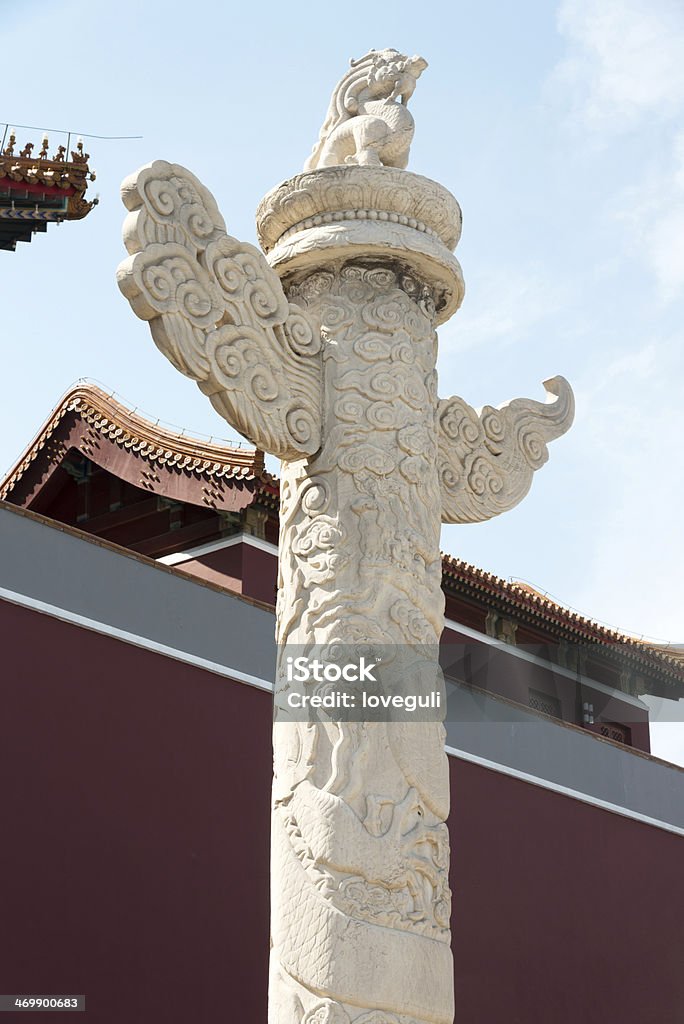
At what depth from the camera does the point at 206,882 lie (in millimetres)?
7633

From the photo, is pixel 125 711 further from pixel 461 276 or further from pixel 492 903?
pixel 461 276

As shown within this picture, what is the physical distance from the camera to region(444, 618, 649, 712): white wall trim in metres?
12.4

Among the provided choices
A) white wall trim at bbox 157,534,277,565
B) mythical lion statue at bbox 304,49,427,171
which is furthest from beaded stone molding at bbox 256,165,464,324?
white wall trim at bbox 157,534,277,565

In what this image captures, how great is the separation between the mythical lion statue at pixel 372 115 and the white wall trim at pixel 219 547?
633 cm

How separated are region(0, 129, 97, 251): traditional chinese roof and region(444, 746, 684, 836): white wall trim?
4014mm

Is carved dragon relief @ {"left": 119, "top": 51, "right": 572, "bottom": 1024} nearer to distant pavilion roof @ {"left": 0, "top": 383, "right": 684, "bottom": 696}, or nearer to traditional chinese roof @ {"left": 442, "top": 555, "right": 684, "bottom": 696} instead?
distant pavilion roof @ {"left": 0, "top": 383, "right": 684, "bottom": 696}

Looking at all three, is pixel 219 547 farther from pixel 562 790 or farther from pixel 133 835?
pixel 133 835

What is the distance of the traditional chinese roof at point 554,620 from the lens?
38.9 ft

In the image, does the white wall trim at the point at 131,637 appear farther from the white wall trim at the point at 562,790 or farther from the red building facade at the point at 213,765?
the white wall trim at the point at 562,790

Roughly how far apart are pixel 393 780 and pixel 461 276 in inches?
52.0

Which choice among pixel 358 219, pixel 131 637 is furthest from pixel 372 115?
pixel 131 637

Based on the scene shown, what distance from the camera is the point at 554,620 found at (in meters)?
12.5

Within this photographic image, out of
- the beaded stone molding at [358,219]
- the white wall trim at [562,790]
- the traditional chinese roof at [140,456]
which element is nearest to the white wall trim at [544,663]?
the white wall trim at [562,790]

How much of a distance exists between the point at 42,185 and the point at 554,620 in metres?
6.08
